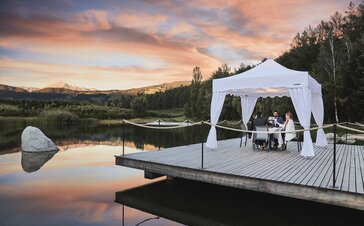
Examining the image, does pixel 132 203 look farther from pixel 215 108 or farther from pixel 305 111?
pixel 305 111

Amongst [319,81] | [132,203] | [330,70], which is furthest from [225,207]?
[330,70]

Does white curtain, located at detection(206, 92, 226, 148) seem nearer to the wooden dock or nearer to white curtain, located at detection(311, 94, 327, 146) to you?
the wooden dock

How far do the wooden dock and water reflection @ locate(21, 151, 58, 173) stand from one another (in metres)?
4.85

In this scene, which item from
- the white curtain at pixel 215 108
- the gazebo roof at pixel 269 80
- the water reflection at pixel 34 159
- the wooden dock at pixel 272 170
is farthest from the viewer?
the water reflection at pixel 34 159

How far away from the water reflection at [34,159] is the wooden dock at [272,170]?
4.85m

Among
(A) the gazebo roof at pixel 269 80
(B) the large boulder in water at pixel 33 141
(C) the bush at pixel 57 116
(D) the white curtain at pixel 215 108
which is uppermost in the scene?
(A) the gazebo roof at pixel 269 80

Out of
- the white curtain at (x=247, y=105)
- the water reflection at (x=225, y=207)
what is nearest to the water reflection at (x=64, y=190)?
the water reflection at (x=225, y=207)

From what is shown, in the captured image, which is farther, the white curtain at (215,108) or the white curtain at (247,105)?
the white curtain at (247,105)

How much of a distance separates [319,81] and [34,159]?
109 ft

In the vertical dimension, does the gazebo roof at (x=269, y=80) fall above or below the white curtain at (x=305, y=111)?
above

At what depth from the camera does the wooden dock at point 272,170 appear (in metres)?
6.43

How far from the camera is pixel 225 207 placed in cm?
804

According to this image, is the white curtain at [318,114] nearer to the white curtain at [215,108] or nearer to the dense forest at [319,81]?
the white curtain at [215,108]

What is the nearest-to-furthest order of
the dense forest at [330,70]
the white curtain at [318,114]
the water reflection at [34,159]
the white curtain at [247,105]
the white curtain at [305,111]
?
the white curtain at [305,111]
the white curtain at [318,114]
the water reflection at [34,159]
the white curtain at [247,105]
the dense forest at [330,70]
